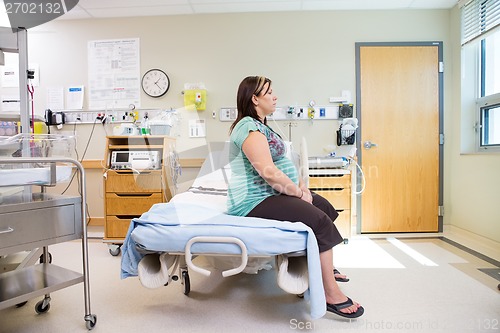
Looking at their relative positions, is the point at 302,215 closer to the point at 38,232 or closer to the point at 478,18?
the point at 38,232

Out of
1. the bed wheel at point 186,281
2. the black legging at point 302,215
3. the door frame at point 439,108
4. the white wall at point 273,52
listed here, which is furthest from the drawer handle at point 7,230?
the door frame at point 439,108

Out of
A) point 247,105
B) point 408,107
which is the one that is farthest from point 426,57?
point 247,105

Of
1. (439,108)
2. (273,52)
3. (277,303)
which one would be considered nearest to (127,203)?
(277,303)

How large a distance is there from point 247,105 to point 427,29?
2652 mm

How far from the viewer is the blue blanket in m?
1.24

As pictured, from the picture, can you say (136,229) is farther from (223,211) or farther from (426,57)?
(426,57)

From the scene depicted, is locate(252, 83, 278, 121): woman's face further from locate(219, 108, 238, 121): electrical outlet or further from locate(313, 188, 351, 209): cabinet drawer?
locate(219, 108, 238, 121): electrical outlet

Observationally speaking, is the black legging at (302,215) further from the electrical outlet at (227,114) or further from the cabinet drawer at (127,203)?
the electrical outlet at (227,114)

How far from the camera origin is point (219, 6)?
119 inches

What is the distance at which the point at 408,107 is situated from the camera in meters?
3.12

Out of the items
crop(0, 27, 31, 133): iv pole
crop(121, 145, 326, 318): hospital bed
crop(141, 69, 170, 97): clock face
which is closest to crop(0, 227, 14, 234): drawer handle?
crop(121, 145, 326, 318): hospital bed

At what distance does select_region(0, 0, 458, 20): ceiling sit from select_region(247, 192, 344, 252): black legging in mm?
2321

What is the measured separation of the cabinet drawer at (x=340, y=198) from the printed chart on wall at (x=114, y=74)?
2171mm

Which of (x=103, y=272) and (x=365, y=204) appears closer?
(x=103, y=272)
